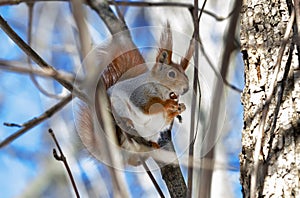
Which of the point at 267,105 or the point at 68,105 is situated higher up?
the point at 68,105

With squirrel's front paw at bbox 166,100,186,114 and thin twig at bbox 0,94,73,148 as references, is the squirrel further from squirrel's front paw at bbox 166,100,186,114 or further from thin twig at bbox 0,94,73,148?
thin twig at bbox 0,94,73,148

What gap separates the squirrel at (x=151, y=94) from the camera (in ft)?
2.43

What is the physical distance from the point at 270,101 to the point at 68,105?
19.8 inches

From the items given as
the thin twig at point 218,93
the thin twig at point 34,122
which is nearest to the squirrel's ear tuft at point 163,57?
the thin twig at point 218,93

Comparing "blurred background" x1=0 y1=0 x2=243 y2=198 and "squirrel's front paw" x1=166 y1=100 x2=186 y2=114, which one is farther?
"blurred background" x1=0 y1=0 x2=243 y2=198

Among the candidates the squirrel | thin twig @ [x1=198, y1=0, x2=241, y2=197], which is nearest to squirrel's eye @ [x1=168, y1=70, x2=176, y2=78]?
the squirrel

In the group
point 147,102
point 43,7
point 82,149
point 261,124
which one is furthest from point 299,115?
point 43,7

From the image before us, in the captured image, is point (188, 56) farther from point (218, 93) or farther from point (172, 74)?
point (218, 93)

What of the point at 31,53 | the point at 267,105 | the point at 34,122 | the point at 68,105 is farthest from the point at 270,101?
the point at 34,122

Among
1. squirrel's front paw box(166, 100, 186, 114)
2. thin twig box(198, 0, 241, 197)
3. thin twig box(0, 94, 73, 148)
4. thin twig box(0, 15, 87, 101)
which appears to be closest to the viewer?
thin twig box(198, 0, 241, 197)

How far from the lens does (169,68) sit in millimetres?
746

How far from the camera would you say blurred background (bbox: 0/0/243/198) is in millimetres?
901

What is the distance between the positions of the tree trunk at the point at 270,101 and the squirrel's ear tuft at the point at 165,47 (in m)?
0.16

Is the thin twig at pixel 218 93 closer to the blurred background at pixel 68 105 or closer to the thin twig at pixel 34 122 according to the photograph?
the blurred background at pixel 68 105
